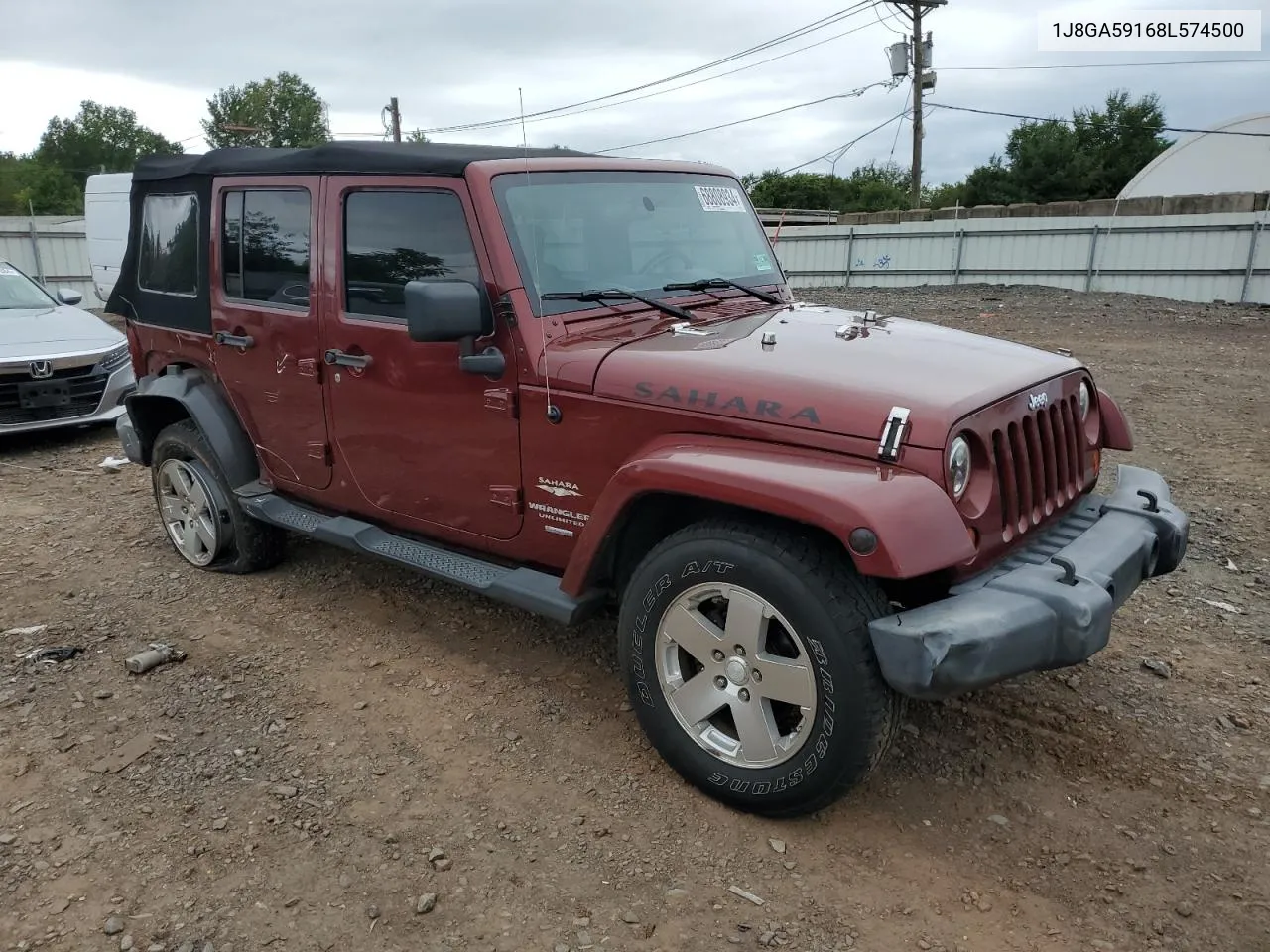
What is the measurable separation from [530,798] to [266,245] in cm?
267

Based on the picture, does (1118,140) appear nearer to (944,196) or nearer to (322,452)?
(944,196)

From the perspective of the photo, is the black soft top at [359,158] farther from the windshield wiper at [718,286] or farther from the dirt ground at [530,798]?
the dirt ground at [530,798]

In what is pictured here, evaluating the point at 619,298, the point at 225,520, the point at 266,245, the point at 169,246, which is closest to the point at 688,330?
the point at 619,298

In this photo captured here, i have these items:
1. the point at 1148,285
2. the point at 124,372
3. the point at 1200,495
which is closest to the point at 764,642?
the point at 1200,495

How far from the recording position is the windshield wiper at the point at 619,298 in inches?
130

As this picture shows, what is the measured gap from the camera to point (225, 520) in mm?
4715

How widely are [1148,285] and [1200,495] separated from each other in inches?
517

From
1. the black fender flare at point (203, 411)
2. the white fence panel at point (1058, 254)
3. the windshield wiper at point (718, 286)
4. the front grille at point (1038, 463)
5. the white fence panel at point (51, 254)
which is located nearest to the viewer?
the front grille at point (1038, 463)

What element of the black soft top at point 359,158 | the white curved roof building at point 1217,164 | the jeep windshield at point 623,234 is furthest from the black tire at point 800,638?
the white curved roof building at point 1217,164

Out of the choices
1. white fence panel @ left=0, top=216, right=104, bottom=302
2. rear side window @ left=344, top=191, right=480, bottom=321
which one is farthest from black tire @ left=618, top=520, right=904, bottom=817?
white fence panel @ left=0, top=216, right=104, bottom=302

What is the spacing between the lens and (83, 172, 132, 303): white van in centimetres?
1554

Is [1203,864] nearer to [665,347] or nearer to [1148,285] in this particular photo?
[665,347]

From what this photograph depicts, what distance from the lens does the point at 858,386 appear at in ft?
8.68

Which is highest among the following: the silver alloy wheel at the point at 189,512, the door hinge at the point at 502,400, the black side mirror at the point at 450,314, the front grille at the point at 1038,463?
the black side mirror at the point at 450,314
